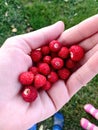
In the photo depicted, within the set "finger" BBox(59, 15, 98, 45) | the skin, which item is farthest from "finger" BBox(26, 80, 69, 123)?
"finger" BBox(59, 15, 98, 45)

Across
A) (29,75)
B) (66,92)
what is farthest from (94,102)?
(29,75)

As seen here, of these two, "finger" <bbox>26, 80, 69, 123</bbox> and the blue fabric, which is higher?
"finger" <bbox>26, 80, 69, 123</bbox>

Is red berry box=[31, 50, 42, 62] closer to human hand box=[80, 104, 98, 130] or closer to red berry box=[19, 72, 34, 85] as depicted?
red berry box=[19, 72, 34, 85]

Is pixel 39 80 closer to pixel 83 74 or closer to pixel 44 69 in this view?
pixel 44 69

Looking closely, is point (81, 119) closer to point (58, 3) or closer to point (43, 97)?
point (43, 97)

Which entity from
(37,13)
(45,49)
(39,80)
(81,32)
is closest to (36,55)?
(45,49)

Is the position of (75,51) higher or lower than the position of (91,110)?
higher
